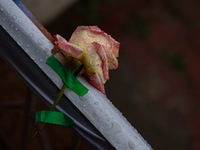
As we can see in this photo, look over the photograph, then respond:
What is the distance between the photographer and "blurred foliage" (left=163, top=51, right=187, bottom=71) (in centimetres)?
262

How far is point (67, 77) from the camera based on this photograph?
665 millimetres

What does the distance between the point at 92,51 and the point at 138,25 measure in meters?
Answer: 2.18

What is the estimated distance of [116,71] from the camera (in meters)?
2.36

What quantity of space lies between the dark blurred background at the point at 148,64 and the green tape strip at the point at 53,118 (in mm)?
1065

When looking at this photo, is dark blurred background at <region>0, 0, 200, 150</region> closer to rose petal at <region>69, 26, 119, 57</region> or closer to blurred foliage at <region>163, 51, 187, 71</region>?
blurred foliage at <region>163, 51, 187, 71</region>

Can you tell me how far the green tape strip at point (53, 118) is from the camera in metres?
0.67

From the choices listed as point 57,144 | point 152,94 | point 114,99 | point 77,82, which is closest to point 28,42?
point 77,82

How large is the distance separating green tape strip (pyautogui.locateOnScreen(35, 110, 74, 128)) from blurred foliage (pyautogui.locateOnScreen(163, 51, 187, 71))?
6.80ft

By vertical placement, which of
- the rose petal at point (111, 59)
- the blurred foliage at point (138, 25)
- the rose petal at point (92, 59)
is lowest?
the blurred foliage at point (138, 25)

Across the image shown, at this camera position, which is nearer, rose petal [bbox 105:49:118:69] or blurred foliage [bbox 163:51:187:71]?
rose petal [bbox 105:49:118:69]

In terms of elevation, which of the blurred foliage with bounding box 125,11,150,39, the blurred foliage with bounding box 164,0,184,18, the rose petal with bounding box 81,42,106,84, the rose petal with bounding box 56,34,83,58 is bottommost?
the blurred foliage with bounding box 164,0,184,18

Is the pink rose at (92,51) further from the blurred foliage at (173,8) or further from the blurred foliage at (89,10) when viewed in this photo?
the blurred foliage at (173,8)

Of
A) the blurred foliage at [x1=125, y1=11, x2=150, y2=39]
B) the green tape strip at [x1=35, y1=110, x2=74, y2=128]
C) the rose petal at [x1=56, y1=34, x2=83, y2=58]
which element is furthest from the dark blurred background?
the rose petal at [x1=56, y1=34, x2=83, y2=58]

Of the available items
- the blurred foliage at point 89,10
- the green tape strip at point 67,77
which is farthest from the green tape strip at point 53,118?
the blurred foliage at point 89,10
